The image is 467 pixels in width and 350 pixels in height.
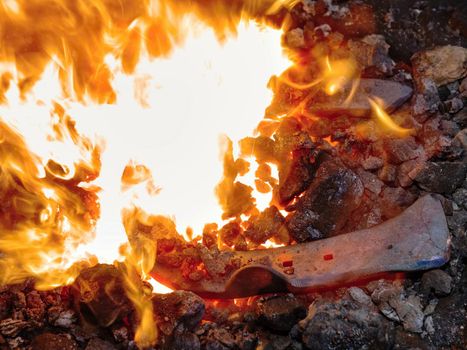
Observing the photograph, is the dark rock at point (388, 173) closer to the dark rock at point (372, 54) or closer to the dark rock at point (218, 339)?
the dark rock at point (372, 54)

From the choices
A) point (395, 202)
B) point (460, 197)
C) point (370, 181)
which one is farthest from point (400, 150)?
point (460, 197)

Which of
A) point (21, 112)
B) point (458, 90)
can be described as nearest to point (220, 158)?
point (21, 112)

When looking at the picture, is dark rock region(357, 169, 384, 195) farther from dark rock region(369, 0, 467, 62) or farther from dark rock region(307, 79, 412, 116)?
dark rock region(369, 0, 467, 62)

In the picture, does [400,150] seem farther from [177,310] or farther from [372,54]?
[177,310]

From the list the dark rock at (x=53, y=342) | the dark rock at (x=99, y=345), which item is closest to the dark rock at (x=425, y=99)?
the dark rock at (x=99, y=345)

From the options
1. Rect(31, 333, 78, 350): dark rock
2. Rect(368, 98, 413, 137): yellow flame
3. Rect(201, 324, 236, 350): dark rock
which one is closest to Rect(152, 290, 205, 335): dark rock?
Rect(201, 324, 236, 350): dark rock
